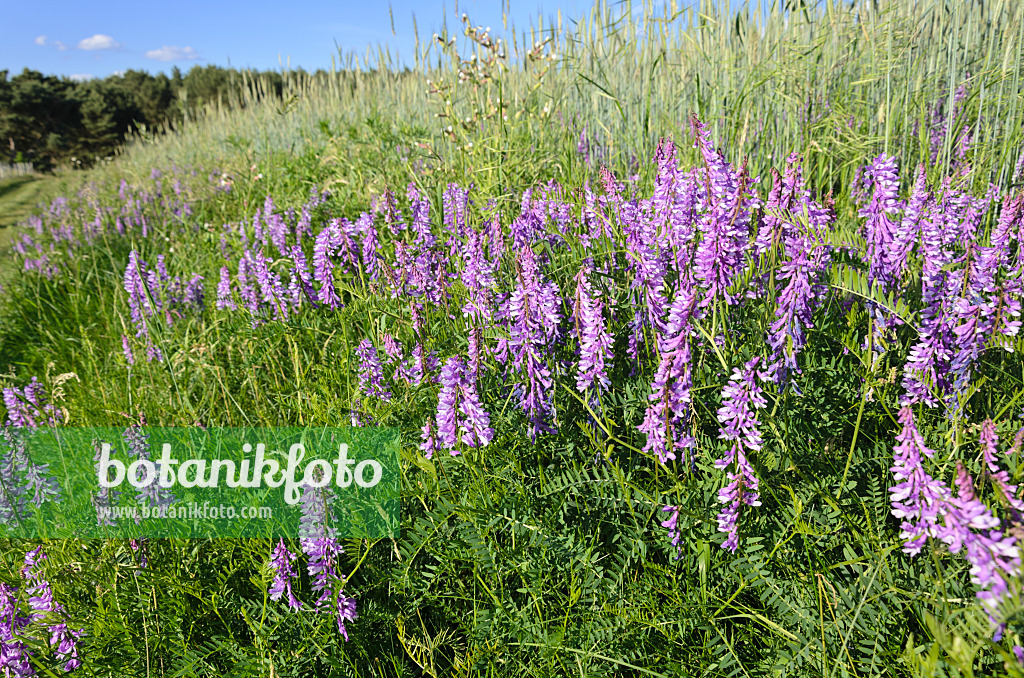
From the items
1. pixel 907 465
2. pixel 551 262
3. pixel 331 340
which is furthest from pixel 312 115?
pixel 907 465

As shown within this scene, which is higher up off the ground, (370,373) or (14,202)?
(14,202)

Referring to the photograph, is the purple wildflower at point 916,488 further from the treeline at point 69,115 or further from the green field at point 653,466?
the treeline at point 69,115

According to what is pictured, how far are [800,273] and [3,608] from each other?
2.29 metres

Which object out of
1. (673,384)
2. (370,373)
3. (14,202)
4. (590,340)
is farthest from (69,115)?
(673,384)

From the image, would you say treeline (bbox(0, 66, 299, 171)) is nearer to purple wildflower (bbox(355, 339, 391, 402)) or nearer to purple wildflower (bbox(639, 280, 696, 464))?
purple wildflower (bbox(355, 339, 391, 402))

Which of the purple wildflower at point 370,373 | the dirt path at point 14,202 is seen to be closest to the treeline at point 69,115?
the dirt path at point 14,202

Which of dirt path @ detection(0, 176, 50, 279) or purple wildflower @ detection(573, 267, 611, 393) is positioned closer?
purple wildflower @ detection(573, 267, 611, 393)

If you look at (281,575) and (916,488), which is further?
(281,575)

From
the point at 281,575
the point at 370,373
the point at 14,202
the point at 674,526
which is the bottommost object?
the point at 281,575

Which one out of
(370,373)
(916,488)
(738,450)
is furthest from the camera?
(370,373)

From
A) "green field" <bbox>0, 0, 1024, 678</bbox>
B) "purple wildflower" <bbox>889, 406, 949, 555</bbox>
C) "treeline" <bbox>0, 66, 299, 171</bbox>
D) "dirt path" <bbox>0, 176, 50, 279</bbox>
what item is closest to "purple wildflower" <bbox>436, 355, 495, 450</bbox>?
"green field" <bbox>0, 0, 1024, 678</bbox>

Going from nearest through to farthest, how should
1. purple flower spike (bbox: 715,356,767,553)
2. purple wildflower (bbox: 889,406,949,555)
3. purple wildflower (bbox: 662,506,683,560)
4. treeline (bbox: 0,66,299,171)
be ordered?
purple wildflower (bbox: 889,406,949,555), purple flower spike (bbox: 715,356,767,553), purple wildflower (bbox: 662,506,683,560), treeline (bbox: 0,66,299,171)

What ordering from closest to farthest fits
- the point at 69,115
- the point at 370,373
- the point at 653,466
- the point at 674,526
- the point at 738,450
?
the point at 738,450 → the point at 674,526 → the point at 653,466 → the point at 370,373 → the point at 69,115

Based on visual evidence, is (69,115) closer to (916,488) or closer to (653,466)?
(653,466)
